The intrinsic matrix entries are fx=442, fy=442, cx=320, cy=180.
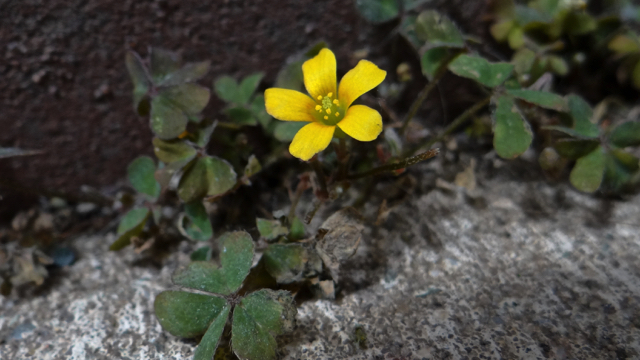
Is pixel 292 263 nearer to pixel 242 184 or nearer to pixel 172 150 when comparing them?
pixel 242 184

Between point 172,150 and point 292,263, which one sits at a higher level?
point 172,150

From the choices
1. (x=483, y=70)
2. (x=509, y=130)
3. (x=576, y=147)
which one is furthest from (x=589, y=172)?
(x=483, y=70)

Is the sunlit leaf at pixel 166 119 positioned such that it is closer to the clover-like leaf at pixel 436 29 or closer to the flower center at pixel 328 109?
the flower center at pixel 328 109

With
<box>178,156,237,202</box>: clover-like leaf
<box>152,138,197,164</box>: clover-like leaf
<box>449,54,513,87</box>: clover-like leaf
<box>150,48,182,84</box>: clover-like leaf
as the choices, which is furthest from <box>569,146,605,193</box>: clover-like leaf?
<box>150,48,182,84</box>: clover-like leaf

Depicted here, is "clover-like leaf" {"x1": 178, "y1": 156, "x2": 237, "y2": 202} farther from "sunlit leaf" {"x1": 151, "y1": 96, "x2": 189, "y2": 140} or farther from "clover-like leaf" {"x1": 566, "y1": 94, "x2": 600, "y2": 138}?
"clover-like leaf" {"x1": 566, "y1": 94, "x2": 600, "y2": 138}

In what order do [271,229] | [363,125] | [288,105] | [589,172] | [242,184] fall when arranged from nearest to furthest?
1. [363,125]
2. [288,105]
3. [271,229]
4. [589,172]
5. [242,184]

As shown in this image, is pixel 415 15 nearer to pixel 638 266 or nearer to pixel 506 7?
pixel 506 7
